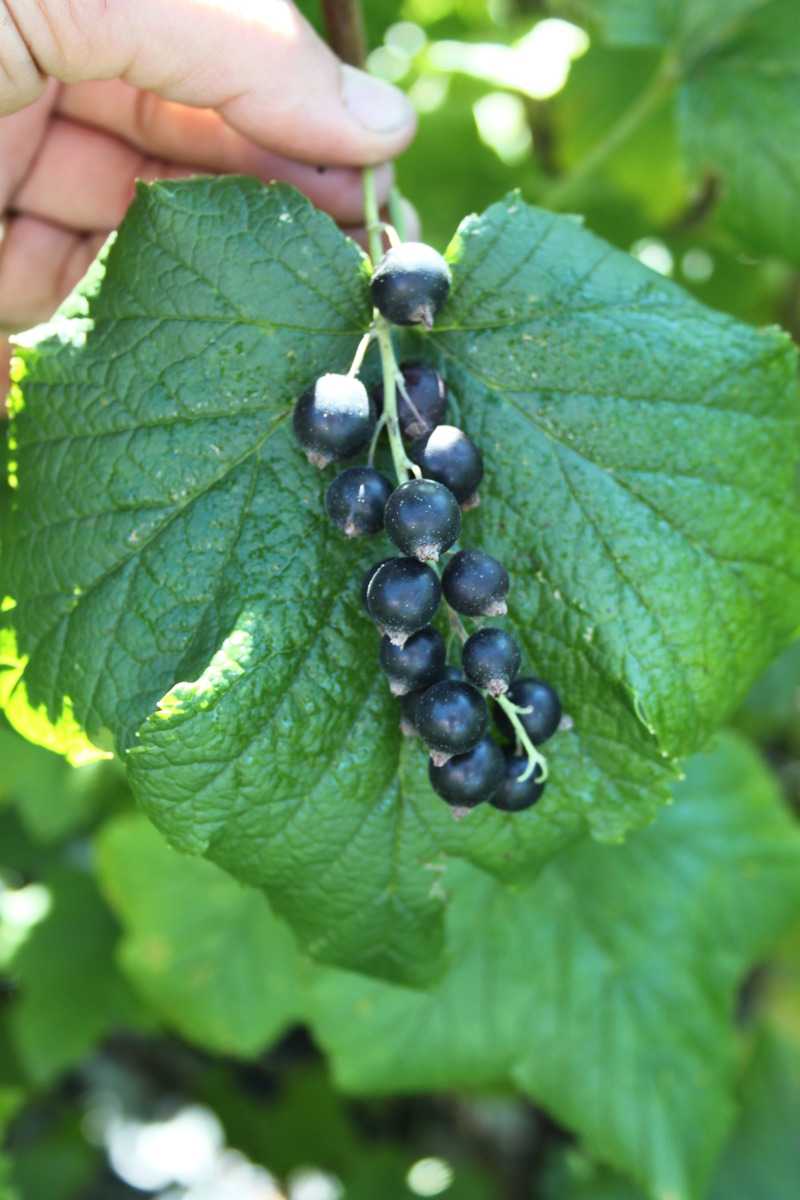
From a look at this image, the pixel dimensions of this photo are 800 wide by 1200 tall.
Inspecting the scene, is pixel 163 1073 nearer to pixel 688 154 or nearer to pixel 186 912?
pixel 186 912

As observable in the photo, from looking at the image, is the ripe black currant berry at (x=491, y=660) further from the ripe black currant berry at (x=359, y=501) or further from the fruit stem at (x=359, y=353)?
the fruit stem at (x=359, y=353)

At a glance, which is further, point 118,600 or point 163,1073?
point 163,1073

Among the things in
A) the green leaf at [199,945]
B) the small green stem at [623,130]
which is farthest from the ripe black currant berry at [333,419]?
the green leaf at [199,945]

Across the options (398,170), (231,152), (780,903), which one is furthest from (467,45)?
(780,903)

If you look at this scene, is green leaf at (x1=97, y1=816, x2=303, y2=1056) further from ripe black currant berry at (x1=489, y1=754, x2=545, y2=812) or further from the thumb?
the thumb

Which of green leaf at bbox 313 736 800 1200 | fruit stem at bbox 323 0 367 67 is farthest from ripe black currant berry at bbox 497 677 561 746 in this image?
fruit stem at bbox 323 0 367 67

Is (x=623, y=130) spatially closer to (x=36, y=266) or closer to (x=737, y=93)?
(x=737, y=93)
